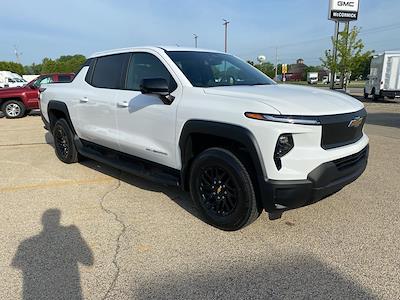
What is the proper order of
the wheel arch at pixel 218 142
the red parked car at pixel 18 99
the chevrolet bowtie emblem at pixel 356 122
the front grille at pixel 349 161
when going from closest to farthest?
the wheel arch at pixel 218 142 → the front grille at pixel 349 161 → the chevrolet bowtie emblem at pixel 356 122 → the red parked car at pixel 18 99

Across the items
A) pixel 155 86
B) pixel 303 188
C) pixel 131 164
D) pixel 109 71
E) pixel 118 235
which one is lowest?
pixel 118 235

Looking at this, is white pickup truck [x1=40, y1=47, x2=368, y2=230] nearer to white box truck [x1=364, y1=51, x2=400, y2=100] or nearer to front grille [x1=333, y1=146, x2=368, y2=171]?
front grille [x1=333, y1=146, x2=368, y2=171]

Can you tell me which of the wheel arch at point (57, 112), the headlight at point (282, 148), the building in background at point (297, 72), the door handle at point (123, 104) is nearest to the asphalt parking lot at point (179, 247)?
the headlight at point (282, 148)

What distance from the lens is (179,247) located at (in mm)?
3459

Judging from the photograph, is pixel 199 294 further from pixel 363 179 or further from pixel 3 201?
pixel 363 179

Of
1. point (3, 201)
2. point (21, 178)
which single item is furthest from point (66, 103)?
point (3, 201)

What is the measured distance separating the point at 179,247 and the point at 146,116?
5.26 ft

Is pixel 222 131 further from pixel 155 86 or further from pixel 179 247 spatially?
pixel 179 247

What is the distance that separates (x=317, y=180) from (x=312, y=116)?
1.80 feet

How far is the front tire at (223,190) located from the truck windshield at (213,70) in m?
0.89

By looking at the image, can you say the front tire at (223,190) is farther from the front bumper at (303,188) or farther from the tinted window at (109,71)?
the tinted window at (109,71)

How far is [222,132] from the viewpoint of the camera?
11.3 ft

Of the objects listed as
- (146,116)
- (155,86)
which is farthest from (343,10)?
(155,86)

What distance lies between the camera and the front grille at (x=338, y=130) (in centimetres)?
324
